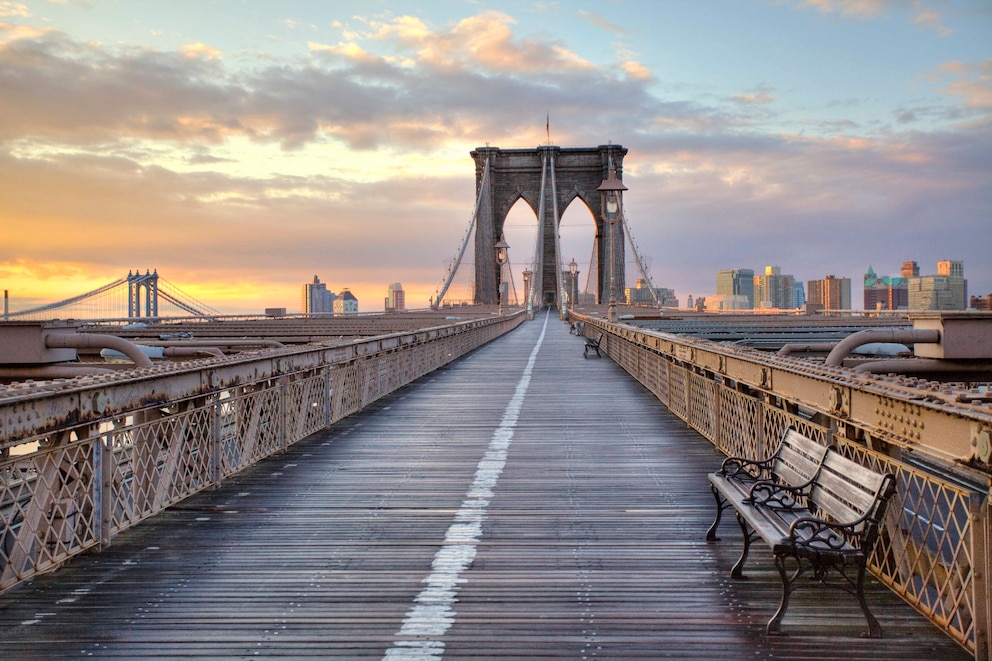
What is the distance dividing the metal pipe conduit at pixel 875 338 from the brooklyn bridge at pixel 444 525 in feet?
0.23

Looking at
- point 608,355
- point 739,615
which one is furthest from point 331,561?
point 608,355

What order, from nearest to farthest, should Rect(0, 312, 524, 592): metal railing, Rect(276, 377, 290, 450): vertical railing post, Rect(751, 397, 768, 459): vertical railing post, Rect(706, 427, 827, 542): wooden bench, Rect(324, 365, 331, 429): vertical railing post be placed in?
1. Rect(0, 312, 524, 592): metal railing
2. Rect(706, 427, 827, 542): wooden bench
3. Rect(751, 397, 768, 459): vertical railing post
4. Rect(276, 377, 290, 450): vertical railing post
5. Rect(324, 365, 331, 429): vertical railing post

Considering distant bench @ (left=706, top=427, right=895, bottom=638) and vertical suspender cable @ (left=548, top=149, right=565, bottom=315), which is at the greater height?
vertical suspender cable @ (left=548, top=149, right=565, bottom=315)

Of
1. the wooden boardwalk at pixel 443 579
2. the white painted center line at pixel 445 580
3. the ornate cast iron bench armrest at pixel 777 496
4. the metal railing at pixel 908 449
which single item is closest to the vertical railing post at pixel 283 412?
the wooden boardwalk at pixel 443 579

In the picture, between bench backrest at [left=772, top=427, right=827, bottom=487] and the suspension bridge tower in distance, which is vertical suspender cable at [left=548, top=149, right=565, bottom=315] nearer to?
the suspension bridge tower in distance

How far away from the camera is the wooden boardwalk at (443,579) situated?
4.02m

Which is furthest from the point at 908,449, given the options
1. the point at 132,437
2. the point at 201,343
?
the point at 201,343

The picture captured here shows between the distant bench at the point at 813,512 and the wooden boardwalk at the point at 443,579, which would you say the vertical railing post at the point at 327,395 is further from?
the distant bench at the point at 813,512

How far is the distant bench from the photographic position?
4121mm

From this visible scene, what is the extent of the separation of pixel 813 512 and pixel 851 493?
84 centimetres

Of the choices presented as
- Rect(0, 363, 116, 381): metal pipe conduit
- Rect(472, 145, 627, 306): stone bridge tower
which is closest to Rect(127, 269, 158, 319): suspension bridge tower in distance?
Rect(472, 145, 627, 306): stone bridge tower

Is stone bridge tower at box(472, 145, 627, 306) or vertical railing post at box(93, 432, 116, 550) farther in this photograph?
stone bridge tower at box(472, 145, 627, 306)

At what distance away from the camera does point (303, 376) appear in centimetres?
1030

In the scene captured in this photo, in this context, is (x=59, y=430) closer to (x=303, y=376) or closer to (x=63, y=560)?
(x=63, y=560)
